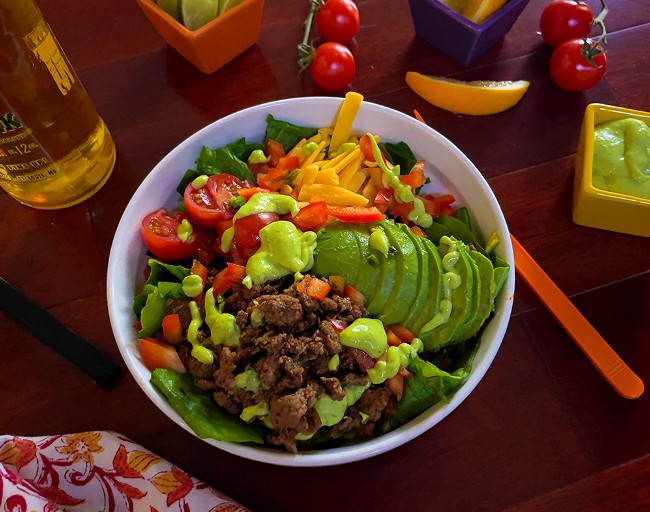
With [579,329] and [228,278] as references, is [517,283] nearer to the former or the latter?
[579,329]

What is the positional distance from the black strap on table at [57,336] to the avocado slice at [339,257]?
0.58 m

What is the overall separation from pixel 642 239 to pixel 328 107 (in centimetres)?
94

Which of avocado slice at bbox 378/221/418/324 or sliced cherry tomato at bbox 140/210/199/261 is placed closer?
avocado slice at bbox 378/221/418/324

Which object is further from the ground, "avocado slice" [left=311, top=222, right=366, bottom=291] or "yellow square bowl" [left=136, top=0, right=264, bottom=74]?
"yellow square bowl" [left=136, top=0, right=264, bottom=74]

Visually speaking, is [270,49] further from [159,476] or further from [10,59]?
[159,476]

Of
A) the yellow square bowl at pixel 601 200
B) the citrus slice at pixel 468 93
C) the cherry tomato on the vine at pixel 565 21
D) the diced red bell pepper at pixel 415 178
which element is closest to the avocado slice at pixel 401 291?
the diced red bell pepper at pixel 415 178

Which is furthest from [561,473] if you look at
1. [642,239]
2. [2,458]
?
[2,458]

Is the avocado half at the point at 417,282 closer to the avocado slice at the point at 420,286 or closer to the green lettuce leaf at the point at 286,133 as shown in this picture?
the avocado slice at the point at 420,286

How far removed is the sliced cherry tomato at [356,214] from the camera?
1.30 meters

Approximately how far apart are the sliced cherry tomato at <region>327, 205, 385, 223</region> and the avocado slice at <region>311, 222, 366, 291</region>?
0.05 m

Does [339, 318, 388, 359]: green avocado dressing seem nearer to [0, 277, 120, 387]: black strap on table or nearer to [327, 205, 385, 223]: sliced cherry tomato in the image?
[327, 205, 385, 223]: sliced cherry tomato

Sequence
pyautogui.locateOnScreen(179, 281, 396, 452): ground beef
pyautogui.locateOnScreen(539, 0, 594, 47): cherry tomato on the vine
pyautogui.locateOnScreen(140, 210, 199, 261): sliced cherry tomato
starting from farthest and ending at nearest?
pyautogui.locateOnScreen(539, 0, 594, 47): cherry tomato on the vine, pyautogui.locateOnScreen(140, 210, 199, 261): sliced cherry tomato, pyautogui.locateOnScreen(179, 281, 396, 452): ground beef

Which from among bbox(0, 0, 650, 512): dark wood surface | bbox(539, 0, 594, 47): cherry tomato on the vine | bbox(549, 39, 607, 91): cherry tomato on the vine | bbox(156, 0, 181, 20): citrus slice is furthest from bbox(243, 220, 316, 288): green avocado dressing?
bbox(539, 0, 594, 47): cherry tomato on the vine

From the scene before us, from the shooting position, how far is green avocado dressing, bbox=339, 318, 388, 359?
1128 mm
